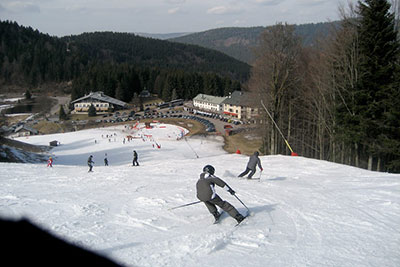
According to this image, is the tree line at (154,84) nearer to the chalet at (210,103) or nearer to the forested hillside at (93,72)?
the forested hillside at (93,72)

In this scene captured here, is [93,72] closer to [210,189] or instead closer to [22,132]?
[22,132]

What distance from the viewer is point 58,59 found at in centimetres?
16050

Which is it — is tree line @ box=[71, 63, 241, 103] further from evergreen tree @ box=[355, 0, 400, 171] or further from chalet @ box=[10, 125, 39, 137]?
evergreen tree @ box=[355, 0, 400, 171]

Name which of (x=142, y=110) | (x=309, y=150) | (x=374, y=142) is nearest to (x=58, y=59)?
(x=142, y=110)

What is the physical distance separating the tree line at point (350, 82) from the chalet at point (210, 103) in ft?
198

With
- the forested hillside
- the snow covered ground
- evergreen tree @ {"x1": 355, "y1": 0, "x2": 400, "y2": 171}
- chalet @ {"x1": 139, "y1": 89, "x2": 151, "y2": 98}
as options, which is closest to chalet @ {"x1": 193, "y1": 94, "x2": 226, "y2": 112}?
the forested hillside

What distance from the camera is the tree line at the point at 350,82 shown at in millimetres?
18406

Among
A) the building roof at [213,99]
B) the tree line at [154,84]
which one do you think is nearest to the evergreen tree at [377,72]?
the building roof at [213,99]

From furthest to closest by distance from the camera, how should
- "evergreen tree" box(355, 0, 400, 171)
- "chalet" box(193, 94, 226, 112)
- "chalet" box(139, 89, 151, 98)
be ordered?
1. "chalet" box(139, 89, 151, 98)
2. "chalet" box(193, 94, 226, 112)
3. "evergreen tree" box(355, 0, 400, 171)

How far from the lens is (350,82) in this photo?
802 inches

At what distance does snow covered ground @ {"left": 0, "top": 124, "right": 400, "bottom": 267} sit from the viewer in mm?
6180

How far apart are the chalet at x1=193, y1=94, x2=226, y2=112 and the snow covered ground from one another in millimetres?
73316

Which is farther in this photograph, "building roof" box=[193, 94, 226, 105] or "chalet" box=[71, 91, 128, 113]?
"chalet" box=[71, 91, 128, 113]

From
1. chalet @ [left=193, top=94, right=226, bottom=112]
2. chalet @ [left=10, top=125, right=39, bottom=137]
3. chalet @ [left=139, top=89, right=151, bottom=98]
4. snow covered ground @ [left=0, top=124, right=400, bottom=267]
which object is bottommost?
chalet @ [left=10, top=125, right=39, bottom=137]
